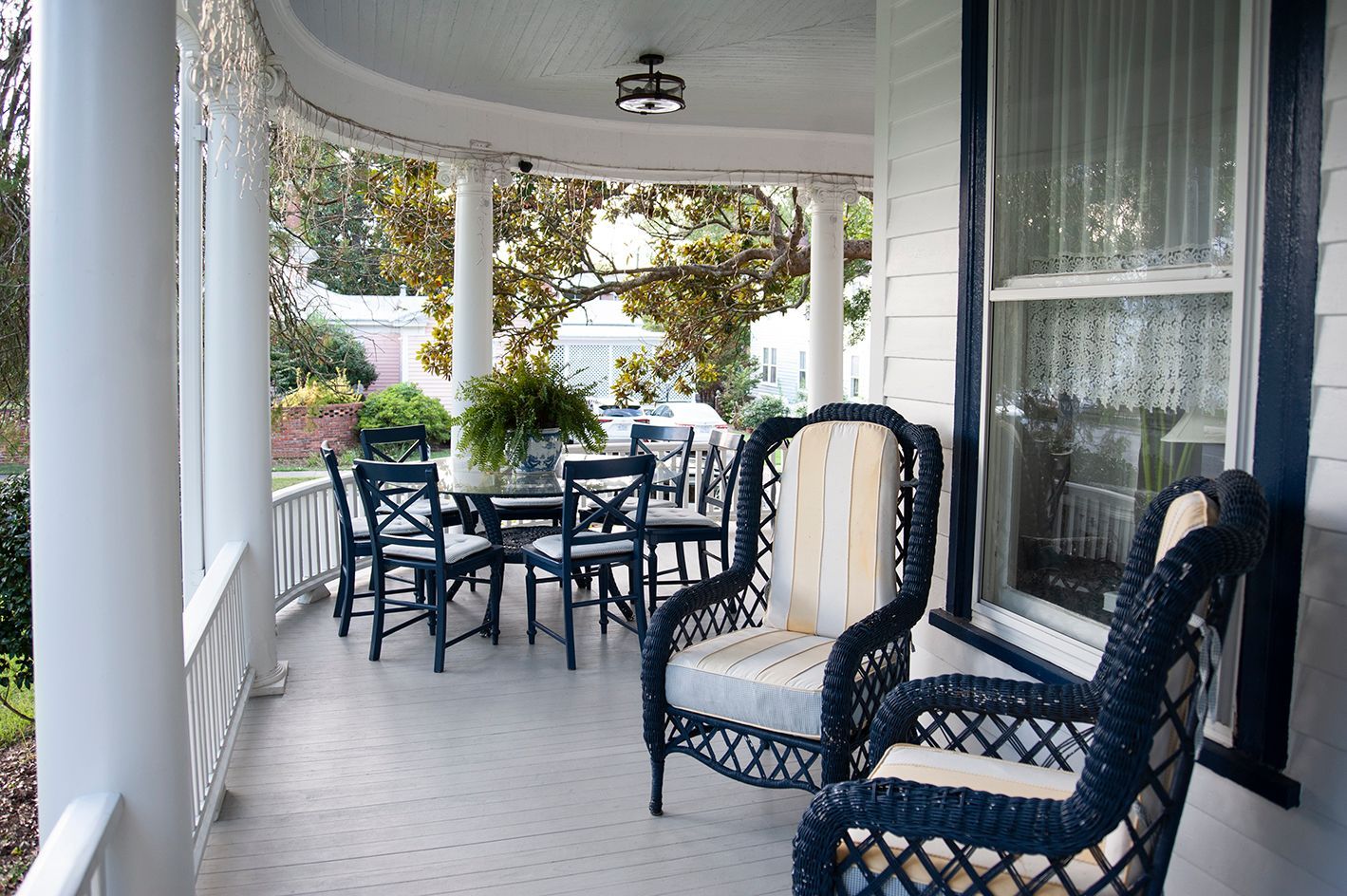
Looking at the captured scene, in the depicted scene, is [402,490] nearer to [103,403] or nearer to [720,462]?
[720,462]

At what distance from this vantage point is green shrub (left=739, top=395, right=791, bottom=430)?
56.2 feet

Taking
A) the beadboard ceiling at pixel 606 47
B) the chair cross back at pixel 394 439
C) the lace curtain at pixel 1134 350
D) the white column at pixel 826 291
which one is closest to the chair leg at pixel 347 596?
the chair cross back at pixel 394 439

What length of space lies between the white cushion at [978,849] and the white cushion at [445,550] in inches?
112

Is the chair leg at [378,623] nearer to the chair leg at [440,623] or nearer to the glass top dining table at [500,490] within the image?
the chair leg at [440,623]

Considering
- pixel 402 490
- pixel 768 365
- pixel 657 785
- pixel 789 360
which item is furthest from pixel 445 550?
pixel 768 365

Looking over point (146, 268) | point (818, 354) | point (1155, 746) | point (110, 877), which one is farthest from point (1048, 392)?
point (818, 354)

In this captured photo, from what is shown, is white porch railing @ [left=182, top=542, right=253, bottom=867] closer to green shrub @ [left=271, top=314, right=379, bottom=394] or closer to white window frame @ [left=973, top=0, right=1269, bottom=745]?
green shrub @ [left=271, top=314, right=379, bottom=394]

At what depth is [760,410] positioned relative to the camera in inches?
694

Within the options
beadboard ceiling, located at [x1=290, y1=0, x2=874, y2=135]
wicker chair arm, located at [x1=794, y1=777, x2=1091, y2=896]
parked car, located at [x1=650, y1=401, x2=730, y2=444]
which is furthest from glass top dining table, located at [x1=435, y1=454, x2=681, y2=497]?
parked car, located at [x1=650, y1=401, x2=730, y2=444]

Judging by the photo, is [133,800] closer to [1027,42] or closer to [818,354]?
[1027,42]

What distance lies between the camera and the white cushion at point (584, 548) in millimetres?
4711

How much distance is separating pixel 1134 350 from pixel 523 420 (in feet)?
11.0

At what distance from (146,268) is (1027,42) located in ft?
7.36

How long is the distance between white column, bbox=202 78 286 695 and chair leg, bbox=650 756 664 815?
6.12 feet
